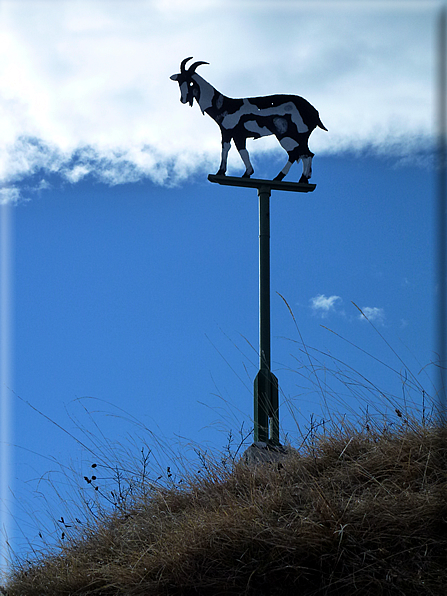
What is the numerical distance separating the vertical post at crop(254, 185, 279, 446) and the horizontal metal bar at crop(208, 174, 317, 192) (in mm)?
45

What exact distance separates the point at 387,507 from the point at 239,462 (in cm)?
146

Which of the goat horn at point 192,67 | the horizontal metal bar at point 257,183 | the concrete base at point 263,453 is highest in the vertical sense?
the goat horn at point 192,67

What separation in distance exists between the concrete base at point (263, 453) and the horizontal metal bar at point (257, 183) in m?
2.25

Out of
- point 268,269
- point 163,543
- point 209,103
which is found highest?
point 209,103

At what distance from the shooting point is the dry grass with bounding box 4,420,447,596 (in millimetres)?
2812

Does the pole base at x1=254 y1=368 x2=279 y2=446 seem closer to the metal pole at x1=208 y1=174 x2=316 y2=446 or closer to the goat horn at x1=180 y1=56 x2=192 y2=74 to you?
the metal pole at x1=208 y1=174 x2=316 y2=446

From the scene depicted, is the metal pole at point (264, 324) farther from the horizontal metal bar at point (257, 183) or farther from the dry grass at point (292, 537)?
the dry grass at point (292, 537)

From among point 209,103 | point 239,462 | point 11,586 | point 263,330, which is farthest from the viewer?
point 209,103

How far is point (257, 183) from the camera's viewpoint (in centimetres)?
537

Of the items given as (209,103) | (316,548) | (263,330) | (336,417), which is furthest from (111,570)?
(209,103)

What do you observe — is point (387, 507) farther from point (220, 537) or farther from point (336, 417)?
point (336, 417)

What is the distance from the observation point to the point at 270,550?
2891mm

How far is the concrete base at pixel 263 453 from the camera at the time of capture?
4.39m

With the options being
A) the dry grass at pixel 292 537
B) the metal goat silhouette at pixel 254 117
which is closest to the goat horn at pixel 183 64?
the metal goat silhouette at pixel 254 117
